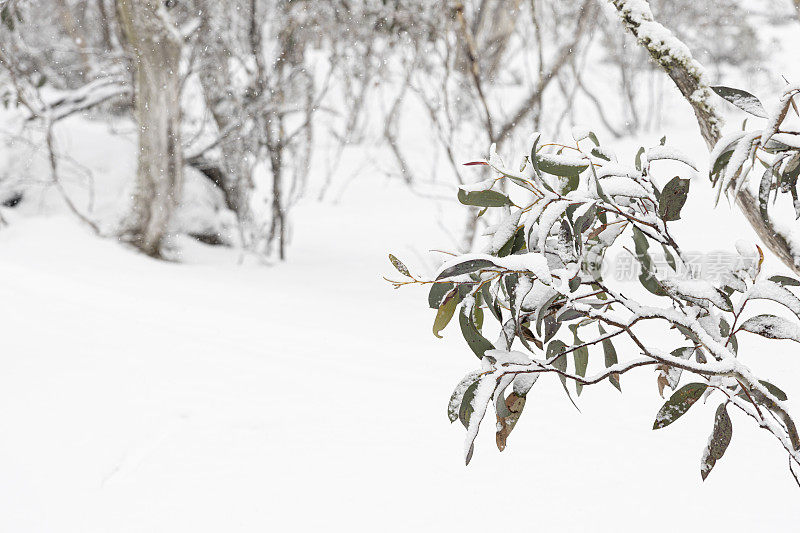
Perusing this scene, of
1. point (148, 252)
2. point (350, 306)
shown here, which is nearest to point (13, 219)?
point (148, 252)

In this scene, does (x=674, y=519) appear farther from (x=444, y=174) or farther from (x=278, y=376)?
(x=444, y=174)

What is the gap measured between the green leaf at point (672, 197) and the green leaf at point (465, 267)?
23 centimetres

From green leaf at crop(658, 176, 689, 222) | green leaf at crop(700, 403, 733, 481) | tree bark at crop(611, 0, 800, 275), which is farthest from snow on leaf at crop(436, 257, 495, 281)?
tree bark at crop(611, 0, 800, 275)

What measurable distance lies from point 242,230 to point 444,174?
3391 millimetres

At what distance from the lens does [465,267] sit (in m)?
0.66

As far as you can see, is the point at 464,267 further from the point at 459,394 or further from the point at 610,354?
the point at 610,354

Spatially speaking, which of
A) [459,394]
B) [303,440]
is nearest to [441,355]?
[303,440]

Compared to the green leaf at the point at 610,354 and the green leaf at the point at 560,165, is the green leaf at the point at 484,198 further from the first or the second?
the green leaf at the point at 610,354

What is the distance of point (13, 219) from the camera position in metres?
3.95

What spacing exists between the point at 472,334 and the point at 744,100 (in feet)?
1.30

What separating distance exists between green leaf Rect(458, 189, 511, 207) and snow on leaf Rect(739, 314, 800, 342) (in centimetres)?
29

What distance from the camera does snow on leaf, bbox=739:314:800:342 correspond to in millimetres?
738

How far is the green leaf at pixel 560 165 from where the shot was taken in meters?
0.74

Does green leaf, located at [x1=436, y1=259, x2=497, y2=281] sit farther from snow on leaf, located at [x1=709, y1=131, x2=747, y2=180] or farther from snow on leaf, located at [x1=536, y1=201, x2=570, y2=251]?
snow on leaf, located at [x1=709, y1=131, x2=747, y2=180]
